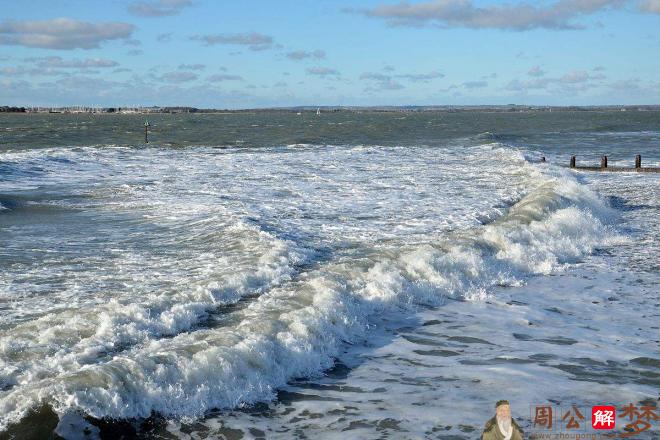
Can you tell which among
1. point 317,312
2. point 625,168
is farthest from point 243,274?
point 625,168

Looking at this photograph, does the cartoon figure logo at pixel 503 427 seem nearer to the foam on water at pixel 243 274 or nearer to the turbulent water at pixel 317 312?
→ the turbulent water at pixel 317 312

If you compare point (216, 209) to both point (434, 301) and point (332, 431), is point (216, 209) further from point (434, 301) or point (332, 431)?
point (332, 431)

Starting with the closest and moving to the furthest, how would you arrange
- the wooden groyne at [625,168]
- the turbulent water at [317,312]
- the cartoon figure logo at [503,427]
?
1. the cartoon figure logo at [503,427]
2. the turbulent water at [317,312]
3. the wooden groyne at [625,168]

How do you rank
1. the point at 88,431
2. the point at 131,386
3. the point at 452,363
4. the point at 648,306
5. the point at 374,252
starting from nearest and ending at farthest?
1. the point at 88,431
2. the point at 131,386
3. the point at 452,363
4. the point at 648,306
5. the point at 374,252

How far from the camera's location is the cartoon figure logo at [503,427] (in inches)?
159

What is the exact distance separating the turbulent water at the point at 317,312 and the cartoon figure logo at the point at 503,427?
2588mm

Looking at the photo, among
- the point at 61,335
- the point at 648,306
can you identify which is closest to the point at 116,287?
the point at 61,335

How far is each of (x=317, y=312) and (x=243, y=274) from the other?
95.9 inches

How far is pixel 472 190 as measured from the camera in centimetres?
2547

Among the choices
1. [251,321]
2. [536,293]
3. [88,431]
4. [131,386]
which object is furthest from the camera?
[536,293]

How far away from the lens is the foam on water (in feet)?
24.8

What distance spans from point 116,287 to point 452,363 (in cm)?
545

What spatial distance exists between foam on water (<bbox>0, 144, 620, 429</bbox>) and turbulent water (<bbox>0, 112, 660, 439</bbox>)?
0.12ft

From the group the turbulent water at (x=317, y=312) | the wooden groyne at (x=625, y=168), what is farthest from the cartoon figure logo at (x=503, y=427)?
the wooden groyne at (x=625, y=168)
